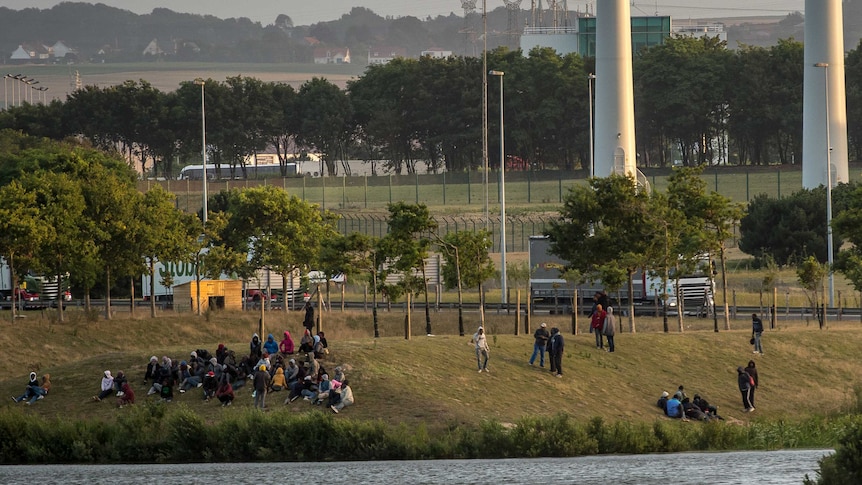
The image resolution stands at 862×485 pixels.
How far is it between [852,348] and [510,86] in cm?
9748

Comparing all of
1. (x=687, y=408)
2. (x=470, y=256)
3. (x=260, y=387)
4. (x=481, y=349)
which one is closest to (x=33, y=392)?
(x=260, y=387)

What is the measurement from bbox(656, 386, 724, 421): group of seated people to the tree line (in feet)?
328

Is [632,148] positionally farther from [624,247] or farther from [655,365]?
[655,365]

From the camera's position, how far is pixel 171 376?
1588 inches

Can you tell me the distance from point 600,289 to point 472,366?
23.7 meters

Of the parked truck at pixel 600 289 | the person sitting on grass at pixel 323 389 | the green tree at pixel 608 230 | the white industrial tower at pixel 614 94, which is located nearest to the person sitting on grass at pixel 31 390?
the person sitting on grass at pixel 323 389

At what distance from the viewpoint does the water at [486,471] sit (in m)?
22.7

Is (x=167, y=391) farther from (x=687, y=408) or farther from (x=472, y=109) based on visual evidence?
(x=472, y=109)

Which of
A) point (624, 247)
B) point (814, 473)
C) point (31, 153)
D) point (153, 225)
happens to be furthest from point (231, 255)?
point (814, 473)

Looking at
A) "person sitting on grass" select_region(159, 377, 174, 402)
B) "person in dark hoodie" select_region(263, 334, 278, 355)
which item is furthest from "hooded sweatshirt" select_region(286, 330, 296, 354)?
"person sitting on grass" select_region(159, 377, 174, 402)

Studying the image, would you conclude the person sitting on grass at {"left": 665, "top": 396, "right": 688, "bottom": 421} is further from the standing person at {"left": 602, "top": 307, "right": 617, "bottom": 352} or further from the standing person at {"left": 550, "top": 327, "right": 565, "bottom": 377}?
the standing person at {"left": 602, "top": 307, "right": 617, "bottom": 352}

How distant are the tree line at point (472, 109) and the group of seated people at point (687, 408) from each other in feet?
328

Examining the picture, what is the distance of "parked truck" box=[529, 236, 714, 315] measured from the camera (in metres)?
63.9

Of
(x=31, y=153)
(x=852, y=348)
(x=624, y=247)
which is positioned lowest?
(x=852, y=348)
